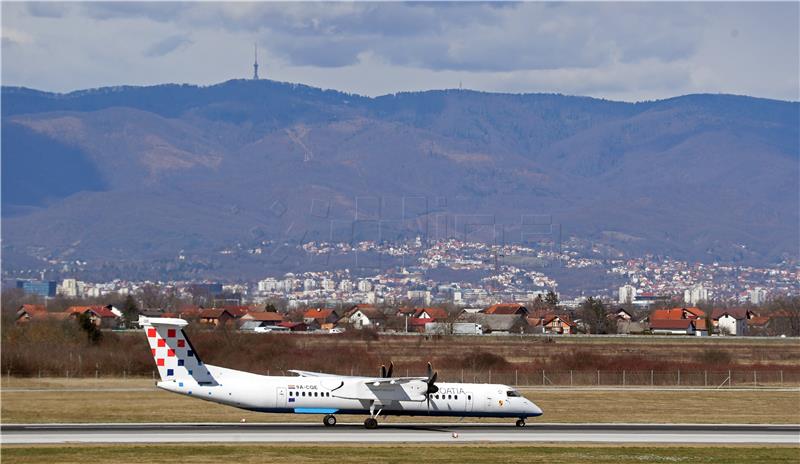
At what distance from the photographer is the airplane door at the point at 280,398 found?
6719cm

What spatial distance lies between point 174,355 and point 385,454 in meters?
14.3

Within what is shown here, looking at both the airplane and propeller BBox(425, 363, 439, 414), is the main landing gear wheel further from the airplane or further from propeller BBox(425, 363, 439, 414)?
propeller BBox(425, 363, 439, 414)

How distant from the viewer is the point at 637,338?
178000 mm

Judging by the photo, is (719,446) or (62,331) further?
(62,331)

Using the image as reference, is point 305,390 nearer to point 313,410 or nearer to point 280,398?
point 313,410

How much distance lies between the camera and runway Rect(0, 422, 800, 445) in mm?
63125

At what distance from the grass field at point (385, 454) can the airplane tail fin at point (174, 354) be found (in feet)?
24.6

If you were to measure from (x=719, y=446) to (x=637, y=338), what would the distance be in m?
116

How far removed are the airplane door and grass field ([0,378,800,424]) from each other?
581cm

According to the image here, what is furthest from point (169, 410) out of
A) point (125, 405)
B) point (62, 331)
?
point (62, 331)

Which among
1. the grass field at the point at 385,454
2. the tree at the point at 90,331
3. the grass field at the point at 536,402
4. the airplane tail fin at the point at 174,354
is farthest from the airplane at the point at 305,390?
the tree at the point at 90,331

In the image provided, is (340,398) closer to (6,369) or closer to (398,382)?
(398,382)

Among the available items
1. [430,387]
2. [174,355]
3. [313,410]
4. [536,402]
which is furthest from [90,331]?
[430,387]

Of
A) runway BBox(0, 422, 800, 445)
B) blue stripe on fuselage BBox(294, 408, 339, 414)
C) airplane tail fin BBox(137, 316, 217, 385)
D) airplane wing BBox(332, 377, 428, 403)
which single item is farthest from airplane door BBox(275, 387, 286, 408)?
airplane tail fin BBox(137, 316, 217, 385)
